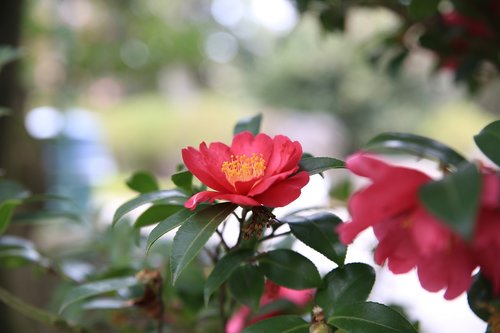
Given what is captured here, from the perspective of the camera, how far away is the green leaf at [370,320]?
0.40 meters

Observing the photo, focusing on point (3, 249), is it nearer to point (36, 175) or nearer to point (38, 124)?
point (36, 175)

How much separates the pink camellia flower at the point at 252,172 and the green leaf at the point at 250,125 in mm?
83

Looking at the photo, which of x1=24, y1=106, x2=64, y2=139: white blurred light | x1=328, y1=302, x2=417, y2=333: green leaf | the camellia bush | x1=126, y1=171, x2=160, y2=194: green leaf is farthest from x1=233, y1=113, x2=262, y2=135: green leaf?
x1=24, y1=106, x2=64, y2=139: white blurred light

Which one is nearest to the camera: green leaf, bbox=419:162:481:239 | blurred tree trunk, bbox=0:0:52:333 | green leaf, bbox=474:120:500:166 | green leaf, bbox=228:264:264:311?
green leaf, bbox=419:162:481:239

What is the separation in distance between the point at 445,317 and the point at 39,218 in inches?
66.0

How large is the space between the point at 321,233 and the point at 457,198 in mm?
188

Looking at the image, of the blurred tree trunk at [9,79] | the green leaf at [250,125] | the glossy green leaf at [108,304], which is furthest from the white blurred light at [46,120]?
the green leaf at [250,125]

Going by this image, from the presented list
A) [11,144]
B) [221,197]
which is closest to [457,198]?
[221,197]

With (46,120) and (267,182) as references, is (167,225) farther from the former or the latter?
(46,120)

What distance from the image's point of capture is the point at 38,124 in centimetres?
404

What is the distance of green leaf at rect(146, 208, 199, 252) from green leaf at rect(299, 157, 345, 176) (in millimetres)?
96

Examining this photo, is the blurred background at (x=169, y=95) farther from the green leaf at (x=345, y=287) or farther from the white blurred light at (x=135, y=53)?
the green leaf at (x=345, y=287)

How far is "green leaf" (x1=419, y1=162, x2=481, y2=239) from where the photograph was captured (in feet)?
0.81

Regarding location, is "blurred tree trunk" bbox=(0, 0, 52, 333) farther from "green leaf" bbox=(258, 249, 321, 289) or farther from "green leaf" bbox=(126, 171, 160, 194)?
"green leaf" bbox=(258, 249, 321, 289)
